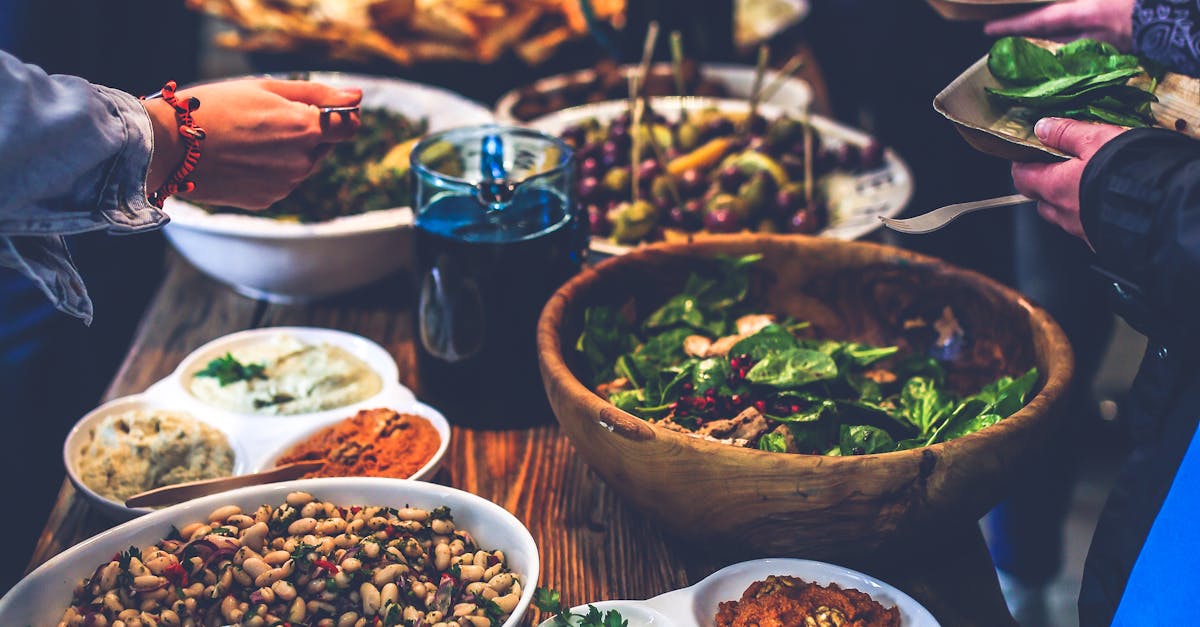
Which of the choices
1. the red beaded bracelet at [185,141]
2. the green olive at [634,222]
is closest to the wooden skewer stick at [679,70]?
the green olive at [634,222]

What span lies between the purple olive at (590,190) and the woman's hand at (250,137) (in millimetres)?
705

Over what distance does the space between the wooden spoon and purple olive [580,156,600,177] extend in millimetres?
937

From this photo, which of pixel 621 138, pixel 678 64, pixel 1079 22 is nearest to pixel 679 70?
pixel 678 64

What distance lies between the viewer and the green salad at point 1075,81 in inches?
46.9

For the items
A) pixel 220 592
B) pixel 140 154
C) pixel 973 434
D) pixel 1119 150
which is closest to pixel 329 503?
pixel 220 592

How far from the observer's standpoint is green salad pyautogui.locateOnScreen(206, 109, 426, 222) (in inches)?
71.4

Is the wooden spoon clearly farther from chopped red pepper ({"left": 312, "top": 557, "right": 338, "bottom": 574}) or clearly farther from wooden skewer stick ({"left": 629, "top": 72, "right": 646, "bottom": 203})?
wooden skewer stick ({"left": 629, "top": 72, "right": 646, "bottom": 203})

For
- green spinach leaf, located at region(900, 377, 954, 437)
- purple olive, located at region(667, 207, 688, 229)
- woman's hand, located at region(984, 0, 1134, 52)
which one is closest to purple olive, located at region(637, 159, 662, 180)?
purple olive, located at region(667, 207, 688, 229)

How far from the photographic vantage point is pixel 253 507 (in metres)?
1.14

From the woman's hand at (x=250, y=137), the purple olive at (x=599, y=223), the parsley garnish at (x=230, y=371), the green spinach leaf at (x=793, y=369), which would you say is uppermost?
the woman's hand at (x=250, y=137)

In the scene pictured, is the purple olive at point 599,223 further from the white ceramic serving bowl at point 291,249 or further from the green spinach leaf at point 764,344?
the green spinach leaf at point 764,344

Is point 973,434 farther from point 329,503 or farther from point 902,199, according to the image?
point 902,199

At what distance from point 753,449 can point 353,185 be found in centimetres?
114

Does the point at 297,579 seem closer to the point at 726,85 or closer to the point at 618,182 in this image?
the point at 618,182
